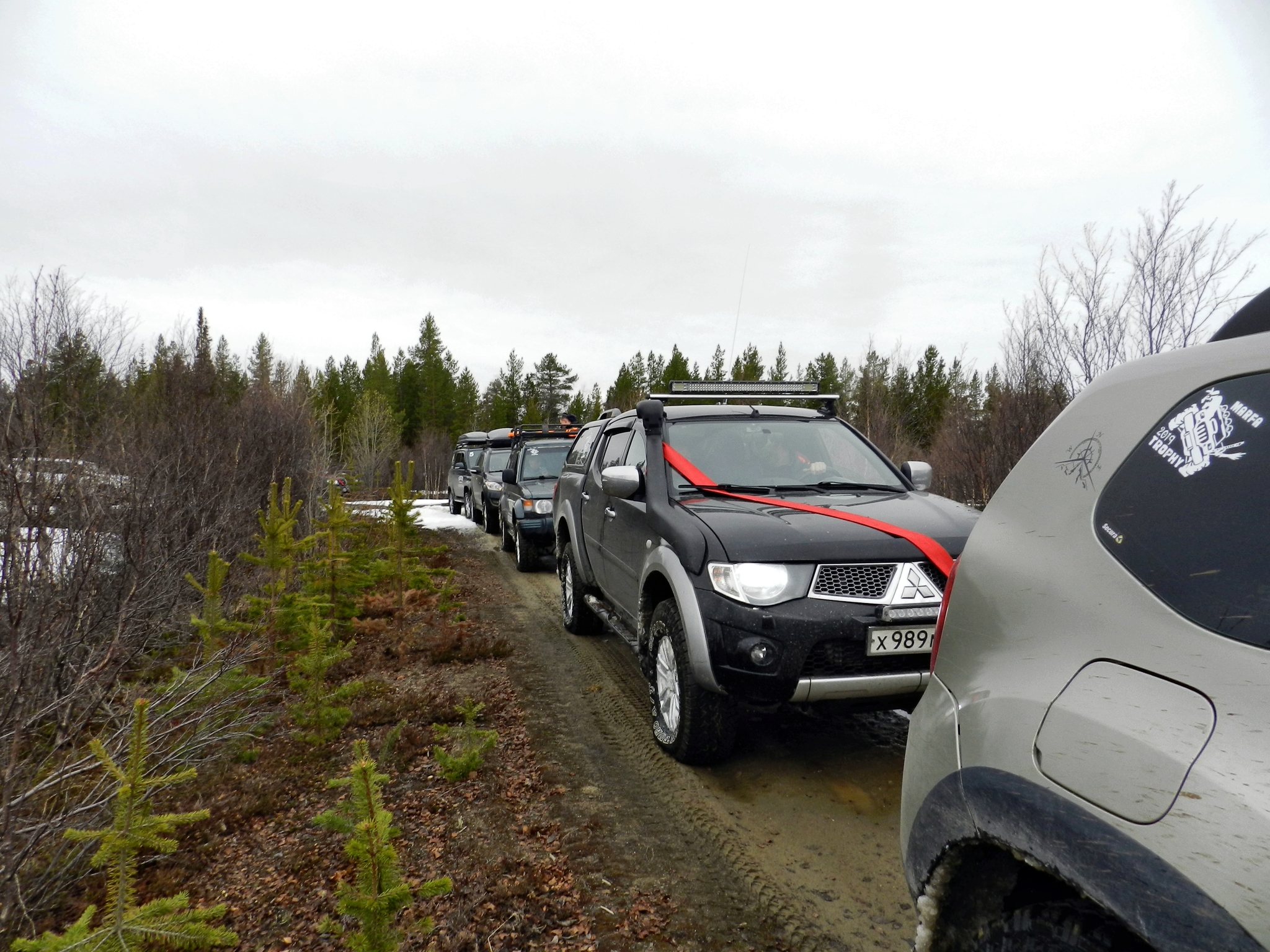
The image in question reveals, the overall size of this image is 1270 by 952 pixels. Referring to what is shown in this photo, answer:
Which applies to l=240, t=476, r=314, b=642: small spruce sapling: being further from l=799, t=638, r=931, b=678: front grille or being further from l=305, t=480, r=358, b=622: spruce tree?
l=799, t=638, r=931, b=678: front grille

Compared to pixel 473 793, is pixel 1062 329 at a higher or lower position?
higher

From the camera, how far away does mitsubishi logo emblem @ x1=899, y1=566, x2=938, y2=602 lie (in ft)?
11.0

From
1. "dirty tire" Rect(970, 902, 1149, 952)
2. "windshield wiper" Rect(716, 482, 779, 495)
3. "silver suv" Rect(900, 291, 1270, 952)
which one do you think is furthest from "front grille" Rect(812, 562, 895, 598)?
"dirty tire" Rect(970, 902, 1149, 952)

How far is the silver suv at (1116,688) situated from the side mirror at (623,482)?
2.72m

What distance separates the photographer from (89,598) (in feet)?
13.7

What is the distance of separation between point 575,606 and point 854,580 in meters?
3.99

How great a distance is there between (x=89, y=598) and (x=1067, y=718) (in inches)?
190

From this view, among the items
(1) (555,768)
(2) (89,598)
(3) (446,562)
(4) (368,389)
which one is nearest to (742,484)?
(1) (555,768)

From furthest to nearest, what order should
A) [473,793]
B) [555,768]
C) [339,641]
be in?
[339,641]
[555,768]
[473,793]

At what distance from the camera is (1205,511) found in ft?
4.13

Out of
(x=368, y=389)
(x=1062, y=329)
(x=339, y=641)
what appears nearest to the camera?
(x=339, y=641)

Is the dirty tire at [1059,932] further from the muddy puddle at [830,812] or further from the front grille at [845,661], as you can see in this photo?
the front grille at [845,661]

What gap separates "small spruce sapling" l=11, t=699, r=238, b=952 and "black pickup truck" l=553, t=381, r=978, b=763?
211 centimetres

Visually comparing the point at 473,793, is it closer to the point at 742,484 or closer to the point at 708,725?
the point at 708,725
